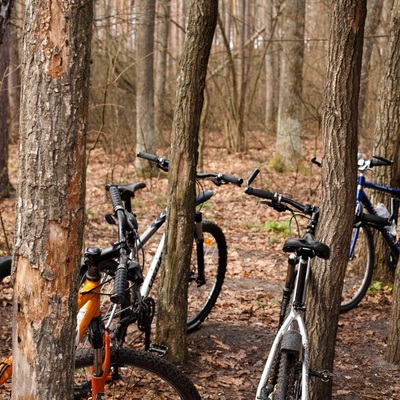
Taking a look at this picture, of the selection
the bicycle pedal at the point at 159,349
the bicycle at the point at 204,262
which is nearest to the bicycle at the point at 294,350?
the bicycle pedal at the point at 159,349

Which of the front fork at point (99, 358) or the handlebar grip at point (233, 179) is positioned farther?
the handlebar grip at point (233, 179)

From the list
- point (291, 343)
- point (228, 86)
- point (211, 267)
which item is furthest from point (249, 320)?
point (228, 86)

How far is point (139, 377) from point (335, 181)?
1.55 metres

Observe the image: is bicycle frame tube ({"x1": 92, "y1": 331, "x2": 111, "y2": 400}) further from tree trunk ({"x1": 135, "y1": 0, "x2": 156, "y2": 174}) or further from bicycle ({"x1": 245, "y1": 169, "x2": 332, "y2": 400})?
tree trunk ({"x1": 135, "y1": 0, "x2": 156, "y2": 174})

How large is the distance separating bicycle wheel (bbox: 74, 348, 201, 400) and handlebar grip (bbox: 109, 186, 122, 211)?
3.69ft

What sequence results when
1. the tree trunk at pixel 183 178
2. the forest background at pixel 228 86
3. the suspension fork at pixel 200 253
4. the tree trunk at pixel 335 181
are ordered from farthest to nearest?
the forest background at pixel 228 86, the suspension fork at pixel 200 253, the tree trunk at pixel 183 178, the tree trunk at pixel 335 181

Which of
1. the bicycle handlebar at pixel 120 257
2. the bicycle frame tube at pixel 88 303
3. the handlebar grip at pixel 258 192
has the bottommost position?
the bicycle frame tube at pixel 88 303

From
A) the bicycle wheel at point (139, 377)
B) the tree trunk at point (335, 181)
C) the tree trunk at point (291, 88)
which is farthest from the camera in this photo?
the tree trunk at point (291, 88)

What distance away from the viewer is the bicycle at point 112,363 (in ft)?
10.7

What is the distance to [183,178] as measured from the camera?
14.5ft

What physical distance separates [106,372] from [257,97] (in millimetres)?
20656

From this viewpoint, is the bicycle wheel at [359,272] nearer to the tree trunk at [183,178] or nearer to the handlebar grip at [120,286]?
the tree trunk at [183,178]

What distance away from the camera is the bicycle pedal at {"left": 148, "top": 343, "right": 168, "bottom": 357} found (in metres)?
4.51

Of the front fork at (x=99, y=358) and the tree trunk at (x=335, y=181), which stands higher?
the tree trunk at (x=335, y=181)
